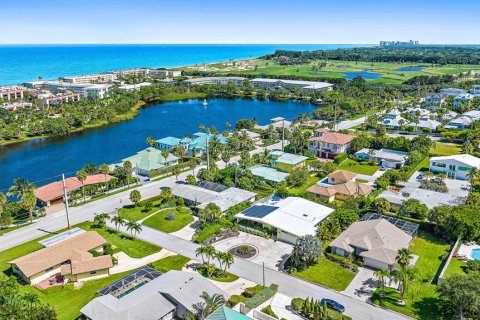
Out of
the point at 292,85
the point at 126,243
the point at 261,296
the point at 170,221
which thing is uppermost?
the point at 292,85

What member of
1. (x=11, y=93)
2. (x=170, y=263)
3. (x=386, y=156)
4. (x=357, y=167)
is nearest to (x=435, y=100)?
(x=386, y=156)

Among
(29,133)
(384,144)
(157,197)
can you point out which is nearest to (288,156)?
(384,144)

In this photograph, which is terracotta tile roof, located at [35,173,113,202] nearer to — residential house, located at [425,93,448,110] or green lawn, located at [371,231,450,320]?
green lawn, located at [371,231,450,320]

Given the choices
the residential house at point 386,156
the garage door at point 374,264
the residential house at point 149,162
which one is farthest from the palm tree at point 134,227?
the residential house at point 386,156

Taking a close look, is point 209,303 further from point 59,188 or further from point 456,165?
point 456,165

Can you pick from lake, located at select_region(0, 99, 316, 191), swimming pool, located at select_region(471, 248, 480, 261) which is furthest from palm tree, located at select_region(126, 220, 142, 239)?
swimming pool, located at select_region(471, 248, 480, 261)
